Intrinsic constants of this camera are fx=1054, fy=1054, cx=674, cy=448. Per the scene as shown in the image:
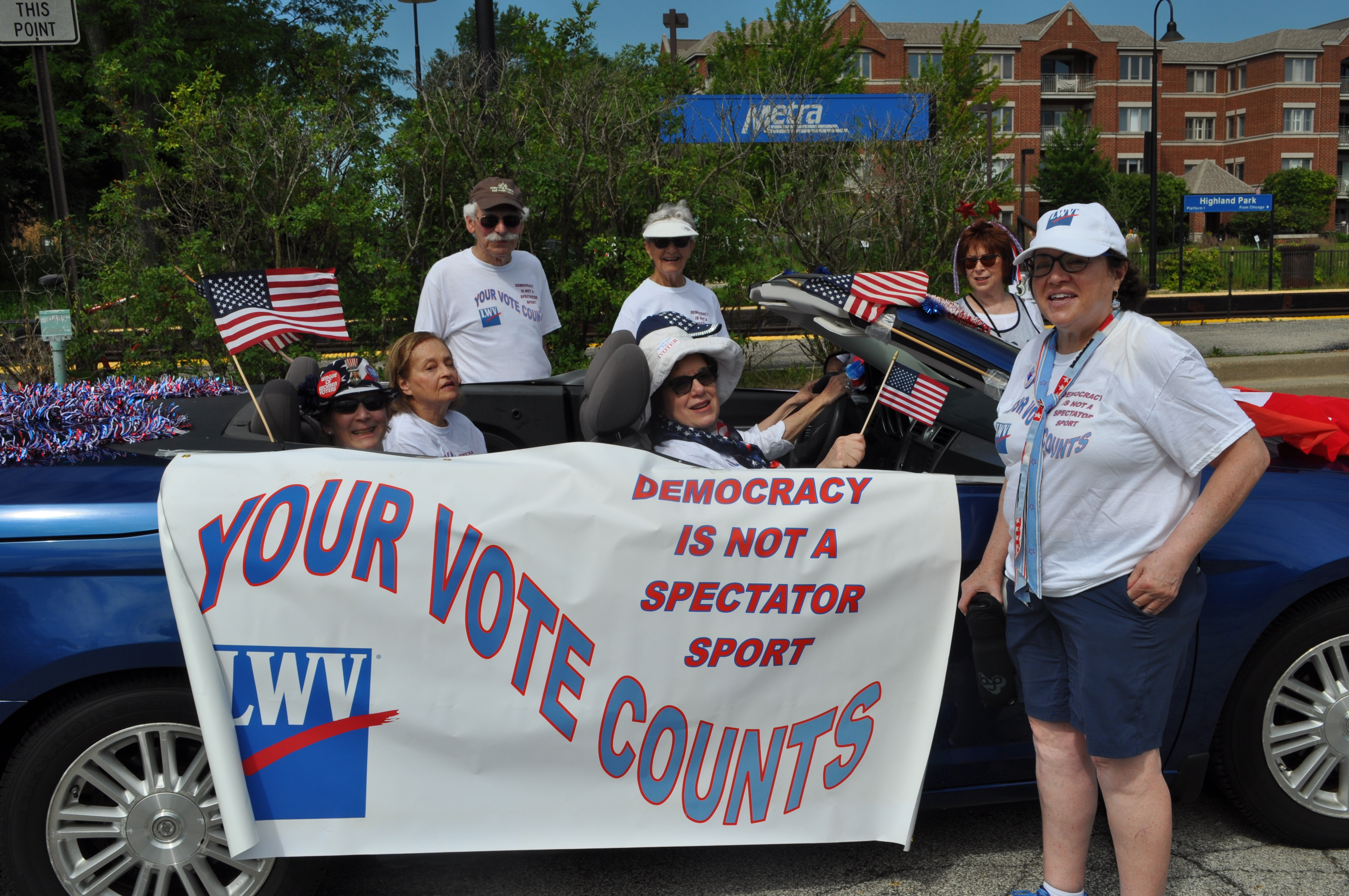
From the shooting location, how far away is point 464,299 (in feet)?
14.5

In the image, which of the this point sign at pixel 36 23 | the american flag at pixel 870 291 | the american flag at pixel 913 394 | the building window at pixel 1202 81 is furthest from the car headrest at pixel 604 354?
the building window at pixel 1202 81

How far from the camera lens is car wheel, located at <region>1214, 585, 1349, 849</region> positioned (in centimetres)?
270

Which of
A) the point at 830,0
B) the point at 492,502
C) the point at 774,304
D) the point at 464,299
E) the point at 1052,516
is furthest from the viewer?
the point at 830,0

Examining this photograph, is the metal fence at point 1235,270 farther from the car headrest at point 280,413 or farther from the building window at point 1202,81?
the building window at point 1202,81

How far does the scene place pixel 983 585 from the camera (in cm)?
244

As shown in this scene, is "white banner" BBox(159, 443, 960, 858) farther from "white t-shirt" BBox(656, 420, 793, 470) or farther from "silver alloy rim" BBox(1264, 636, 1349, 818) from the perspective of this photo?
"silver alloy rim" BBox(1264, 636, 1349, 818)

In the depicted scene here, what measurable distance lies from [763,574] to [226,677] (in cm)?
122

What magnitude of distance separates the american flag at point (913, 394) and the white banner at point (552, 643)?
435 mm

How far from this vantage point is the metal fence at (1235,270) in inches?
1077

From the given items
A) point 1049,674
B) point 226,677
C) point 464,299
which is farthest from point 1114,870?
point 464,299

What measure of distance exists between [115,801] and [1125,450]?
7.59 ft

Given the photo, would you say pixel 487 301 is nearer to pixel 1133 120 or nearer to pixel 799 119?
pixel 799 119

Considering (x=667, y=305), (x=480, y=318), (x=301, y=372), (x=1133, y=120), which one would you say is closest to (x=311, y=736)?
(x=301, y=372)

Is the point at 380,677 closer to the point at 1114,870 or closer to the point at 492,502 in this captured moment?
the point at 492,502
